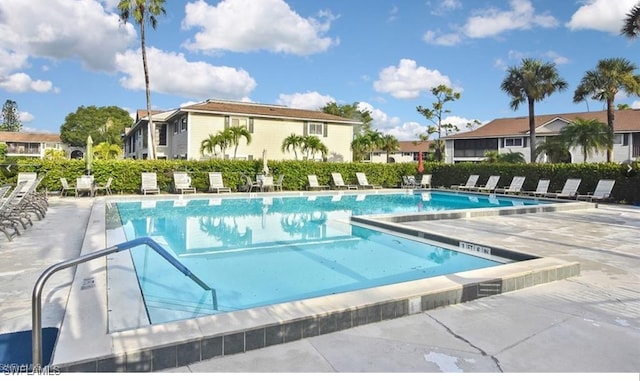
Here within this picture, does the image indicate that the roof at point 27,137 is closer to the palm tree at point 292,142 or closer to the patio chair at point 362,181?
the palm tree at point 292,142

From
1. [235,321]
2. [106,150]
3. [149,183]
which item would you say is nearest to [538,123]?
[149,183]

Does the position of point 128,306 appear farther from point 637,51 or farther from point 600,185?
point 637,51

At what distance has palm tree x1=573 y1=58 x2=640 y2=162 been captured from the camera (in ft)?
81.6

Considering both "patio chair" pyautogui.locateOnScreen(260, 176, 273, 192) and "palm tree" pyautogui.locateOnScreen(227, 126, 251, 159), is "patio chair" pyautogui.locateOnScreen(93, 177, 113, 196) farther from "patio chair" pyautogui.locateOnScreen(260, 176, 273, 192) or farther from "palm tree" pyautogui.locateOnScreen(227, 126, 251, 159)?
"palm tree" pyautogui.locateOnScreen(227, 126, 251, 159)

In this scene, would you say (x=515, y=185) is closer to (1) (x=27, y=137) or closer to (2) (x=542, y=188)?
(2) (x=542, y=188)

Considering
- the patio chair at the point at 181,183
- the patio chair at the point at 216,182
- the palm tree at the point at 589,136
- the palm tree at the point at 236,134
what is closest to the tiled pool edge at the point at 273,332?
the patio chair at the point at 181,183

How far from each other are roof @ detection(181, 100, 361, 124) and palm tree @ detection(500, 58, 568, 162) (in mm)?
12182

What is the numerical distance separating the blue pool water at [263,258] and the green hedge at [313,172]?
492 centimetres

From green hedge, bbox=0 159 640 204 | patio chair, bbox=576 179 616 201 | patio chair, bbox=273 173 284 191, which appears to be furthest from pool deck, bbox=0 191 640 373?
patio chair, bbox=273 173 284 191

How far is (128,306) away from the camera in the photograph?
13.6 feet

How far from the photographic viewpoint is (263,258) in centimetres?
733

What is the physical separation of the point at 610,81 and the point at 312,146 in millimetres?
18651

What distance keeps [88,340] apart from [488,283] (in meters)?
3.97

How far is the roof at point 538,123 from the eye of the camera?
34.6 metres
